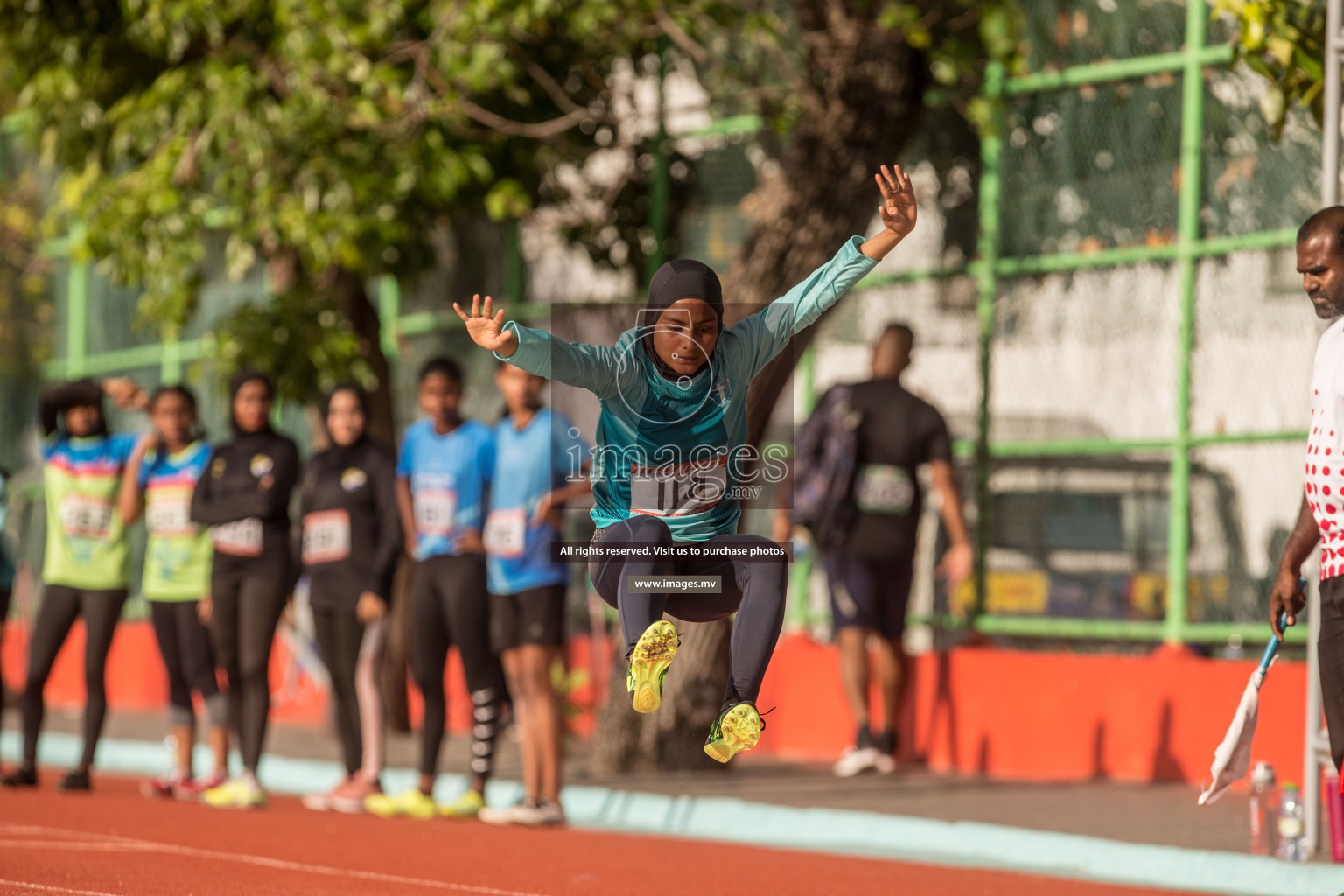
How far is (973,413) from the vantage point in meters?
11.4

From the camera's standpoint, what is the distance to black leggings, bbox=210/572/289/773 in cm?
983

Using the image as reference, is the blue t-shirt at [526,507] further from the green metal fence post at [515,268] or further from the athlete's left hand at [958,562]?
the green metal fence post at [515,268]

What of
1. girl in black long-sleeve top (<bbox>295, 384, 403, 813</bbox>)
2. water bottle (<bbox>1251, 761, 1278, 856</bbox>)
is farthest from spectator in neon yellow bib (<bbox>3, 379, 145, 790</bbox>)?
water bottle (<bbox>1251, 761, 1278, 856</bbox>)

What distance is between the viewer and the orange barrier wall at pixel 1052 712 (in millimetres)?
9758

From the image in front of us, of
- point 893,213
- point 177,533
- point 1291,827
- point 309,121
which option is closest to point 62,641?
point 177,533

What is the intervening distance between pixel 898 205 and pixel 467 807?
479 cm

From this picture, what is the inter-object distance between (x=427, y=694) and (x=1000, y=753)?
3470 mm

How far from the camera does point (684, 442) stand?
18.5ft

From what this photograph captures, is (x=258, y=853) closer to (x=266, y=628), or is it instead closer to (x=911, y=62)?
(x=266, y=628)

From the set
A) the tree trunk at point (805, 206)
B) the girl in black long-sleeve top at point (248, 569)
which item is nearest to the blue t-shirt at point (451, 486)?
the girl in black long-sleeve top at point (248, 569)

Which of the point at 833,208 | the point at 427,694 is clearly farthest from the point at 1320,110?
the point at 427,694

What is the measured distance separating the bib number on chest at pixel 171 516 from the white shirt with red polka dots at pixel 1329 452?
6.62 m

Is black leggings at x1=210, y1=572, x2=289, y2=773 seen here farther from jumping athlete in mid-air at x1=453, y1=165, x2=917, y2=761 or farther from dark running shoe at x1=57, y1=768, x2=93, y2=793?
jumping athlete in mid-air at x1=453, y1=165, x2=917, y2=761

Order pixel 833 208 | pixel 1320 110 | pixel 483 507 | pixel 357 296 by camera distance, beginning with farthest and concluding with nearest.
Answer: pixel 357 296, pixel 833 208, pixel 483 507, pixel 1320 110
